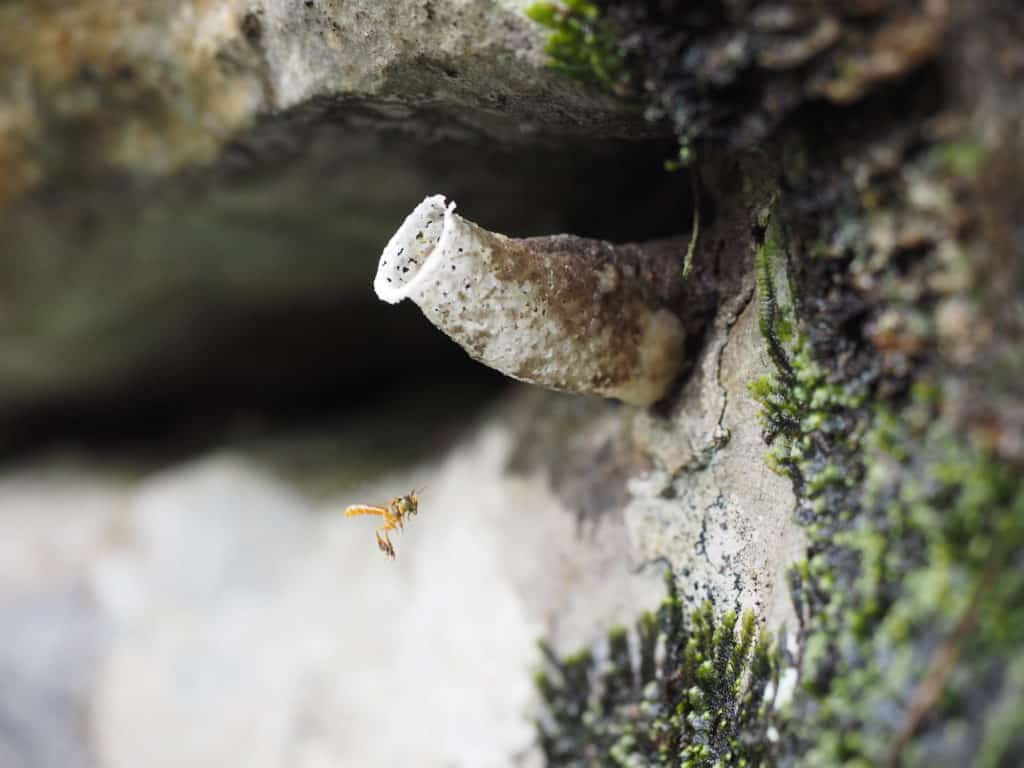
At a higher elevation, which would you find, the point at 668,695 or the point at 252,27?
the point at 252,27

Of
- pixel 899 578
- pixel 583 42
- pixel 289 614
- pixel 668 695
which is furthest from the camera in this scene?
pixel 289 614

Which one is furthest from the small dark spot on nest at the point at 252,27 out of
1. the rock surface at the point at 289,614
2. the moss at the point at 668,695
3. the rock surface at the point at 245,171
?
the moss at the point at 668,695

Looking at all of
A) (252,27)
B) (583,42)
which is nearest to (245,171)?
(252,27)

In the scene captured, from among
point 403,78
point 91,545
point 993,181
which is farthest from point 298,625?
point 993,181

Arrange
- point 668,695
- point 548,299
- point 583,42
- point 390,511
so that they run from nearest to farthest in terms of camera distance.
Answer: point 583,42, point 548,299, point 668,695, point 390,511

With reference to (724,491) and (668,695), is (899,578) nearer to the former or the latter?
(724,491)

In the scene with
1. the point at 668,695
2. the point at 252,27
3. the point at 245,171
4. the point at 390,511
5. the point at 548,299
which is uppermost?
the point at 245,171

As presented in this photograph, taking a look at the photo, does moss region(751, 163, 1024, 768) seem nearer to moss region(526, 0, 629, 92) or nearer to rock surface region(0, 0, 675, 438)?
moss region(526, 0, 629, 92)
